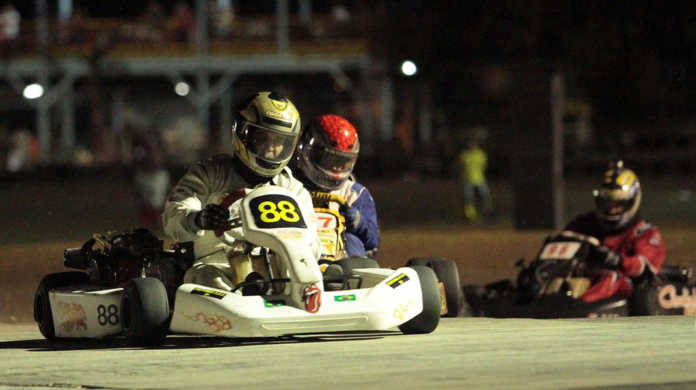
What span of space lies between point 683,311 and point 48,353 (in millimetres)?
5659

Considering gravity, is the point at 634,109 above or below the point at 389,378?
below

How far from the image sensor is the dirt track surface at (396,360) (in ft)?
23.3

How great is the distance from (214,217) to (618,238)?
5.18m

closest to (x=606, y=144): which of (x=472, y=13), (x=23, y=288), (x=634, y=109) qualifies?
(x=634, y=109)

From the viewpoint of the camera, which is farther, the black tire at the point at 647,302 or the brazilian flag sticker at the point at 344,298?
the black tire at the point at 647,302

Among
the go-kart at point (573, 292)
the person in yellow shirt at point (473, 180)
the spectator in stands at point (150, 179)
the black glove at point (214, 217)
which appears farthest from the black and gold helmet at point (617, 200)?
the person in yellow shirt at point (473, 180)

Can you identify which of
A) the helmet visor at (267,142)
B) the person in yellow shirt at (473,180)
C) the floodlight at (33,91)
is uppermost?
the helmet visor at (267,142)

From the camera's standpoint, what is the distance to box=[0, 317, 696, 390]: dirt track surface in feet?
23.3

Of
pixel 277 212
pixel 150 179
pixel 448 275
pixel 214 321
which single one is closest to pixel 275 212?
pixel 277 212

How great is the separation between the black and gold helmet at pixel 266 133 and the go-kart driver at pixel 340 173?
4.03 ft

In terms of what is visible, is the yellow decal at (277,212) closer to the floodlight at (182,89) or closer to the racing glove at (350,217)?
the racing glove at (350,217)

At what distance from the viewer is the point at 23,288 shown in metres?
15.7

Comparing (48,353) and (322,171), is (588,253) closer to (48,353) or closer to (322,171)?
(322,171)

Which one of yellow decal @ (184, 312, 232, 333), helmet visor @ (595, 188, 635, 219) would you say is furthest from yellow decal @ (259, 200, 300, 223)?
helmet visor @ (595, 188, 635, 219)
